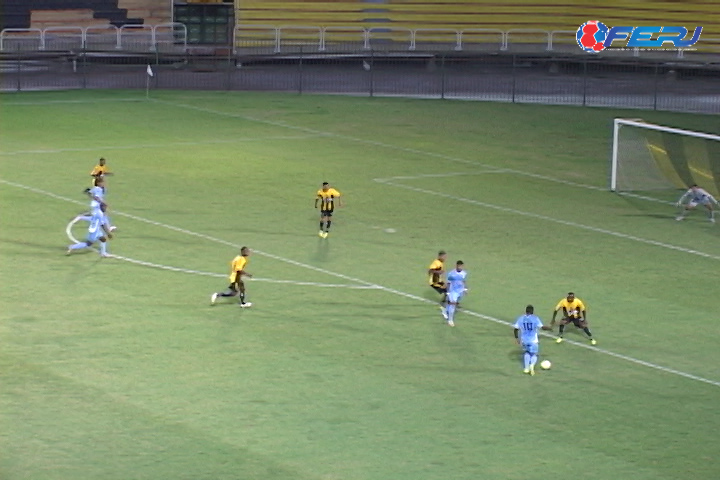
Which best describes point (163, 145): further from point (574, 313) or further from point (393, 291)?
point (574, 313)

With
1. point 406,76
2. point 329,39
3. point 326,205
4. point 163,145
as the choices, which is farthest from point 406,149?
point 329,39

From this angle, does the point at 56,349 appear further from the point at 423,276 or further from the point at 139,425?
the point at 423,276

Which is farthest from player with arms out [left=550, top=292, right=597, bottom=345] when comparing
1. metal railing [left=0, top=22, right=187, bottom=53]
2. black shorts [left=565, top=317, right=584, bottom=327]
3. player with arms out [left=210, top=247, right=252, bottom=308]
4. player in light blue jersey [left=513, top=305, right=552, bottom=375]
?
metal railing [left=0, top=22, right=187, bottom=53]

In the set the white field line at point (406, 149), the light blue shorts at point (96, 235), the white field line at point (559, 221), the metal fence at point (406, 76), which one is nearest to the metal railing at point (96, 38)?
the metal fence at point (406, 76)

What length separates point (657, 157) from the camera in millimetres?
43406

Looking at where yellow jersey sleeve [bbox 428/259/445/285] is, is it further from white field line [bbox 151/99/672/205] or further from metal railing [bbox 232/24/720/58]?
metal railing [bbox 232/24/720/58]

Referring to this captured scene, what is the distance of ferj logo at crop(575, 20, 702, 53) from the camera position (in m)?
70.5

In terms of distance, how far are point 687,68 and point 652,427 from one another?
47.4 metres

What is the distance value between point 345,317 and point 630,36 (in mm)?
46885

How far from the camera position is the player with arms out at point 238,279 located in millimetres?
28266

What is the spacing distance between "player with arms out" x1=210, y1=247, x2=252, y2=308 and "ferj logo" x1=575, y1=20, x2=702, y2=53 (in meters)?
45.3

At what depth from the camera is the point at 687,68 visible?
66.8 metres

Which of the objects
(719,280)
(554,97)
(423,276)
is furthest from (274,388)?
(554,97)

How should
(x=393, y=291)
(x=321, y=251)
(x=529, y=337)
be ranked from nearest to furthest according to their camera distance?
1. (x=529, y=337)
2. (x=393, y=291)
3. (x=321, y=251)
